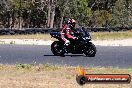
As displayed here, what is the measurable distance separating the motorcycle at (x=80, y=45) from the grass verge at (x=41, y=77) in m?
5.57

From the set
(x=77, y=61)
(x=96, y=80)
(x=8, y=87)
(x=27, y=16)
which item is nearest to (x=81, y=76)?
(x=96, y=80)

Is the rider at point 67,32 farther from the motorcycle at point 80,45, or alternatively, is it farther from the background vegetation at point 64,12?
the background vegetation at point 64,12

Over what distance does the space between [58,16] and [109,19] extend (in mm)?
9973

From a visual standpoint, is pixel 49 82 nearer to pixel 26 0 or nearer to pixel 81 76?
pixel 81 76

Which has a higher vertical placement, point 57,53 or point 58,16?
point 57,53

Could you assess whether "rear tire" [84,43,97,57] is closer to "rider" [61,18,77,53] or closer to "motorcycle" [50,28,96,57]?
"motorcycle" [50,28,96,57]

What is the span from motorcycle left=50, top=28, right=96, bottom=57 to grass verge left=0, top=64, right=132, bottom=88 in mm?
5567

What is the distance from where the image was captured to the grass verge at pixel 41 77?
10.6m

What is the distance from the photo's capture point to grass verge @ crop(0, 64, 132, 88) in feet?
34.9

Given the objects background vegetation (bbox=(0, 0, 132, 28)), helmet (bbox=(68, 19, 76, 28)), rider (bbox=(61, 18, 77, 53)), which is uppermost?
helmet (bbox=(68, 19, 76, 28))

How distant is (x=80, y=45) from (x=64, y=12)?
2299 inches

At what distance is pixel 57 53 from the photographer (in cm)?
2033

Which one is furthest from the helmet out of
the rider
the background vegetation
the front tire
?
the background vegetation

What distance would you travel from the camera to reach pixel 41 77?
12117mm
